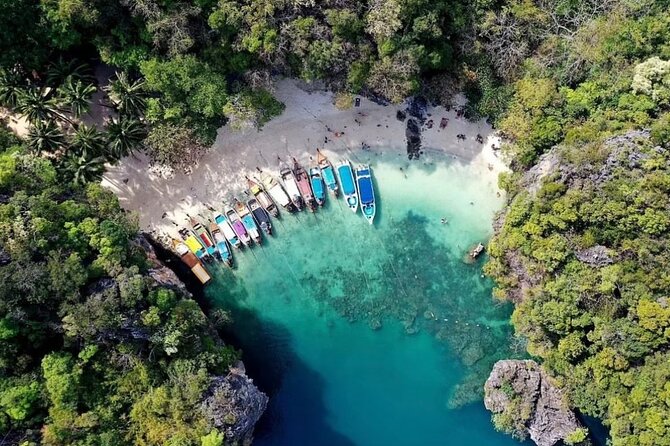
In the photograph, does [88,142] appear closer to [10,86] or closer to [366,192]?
[10,86]

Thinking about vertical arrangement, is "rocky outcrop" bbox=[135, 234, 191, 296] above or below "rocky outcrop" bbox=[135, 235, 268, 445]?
above

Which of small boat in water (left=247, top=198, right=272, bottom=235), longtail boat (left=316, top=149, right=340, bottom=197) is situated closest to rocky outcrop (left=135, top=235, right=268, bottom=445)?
small boat in water (left=247, top=198, right=272, bottom=235)

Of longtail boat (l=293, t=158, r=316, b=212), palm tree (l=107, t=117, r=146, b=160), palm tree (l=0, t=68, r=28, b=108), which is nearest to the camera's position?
palm tree (l=0, t=68, r=28, b=108)

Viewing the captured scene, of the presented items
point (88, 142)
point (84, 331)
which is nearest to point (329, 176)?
point (88, 142)

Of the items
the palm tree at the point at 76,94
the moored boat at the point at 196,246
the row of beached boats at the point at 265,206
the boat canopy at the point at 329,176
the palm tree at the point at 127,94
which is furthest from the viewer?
the boat canopy at the point at 329,176

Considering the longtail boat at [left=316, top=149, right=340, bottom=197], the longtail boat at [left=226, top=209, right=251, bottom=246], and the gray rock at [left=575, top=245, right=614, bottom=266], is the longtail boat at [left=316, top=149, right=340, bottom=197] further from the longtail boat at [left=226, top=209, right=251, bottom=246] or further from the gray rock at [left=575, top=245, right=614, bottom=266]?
the gray rock at [left=575, top=245, right=614, bottom=266]

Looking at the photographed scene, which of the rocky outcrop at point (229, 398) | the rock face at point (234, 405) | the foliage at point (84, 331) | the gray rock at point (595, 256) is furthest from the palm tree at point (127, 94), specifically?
the gray rock at point (595, 256)

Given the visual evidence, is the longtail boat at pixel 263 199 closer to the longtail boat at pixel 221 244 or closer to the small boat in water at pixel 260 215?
the small boat in water at pixel 260 215
